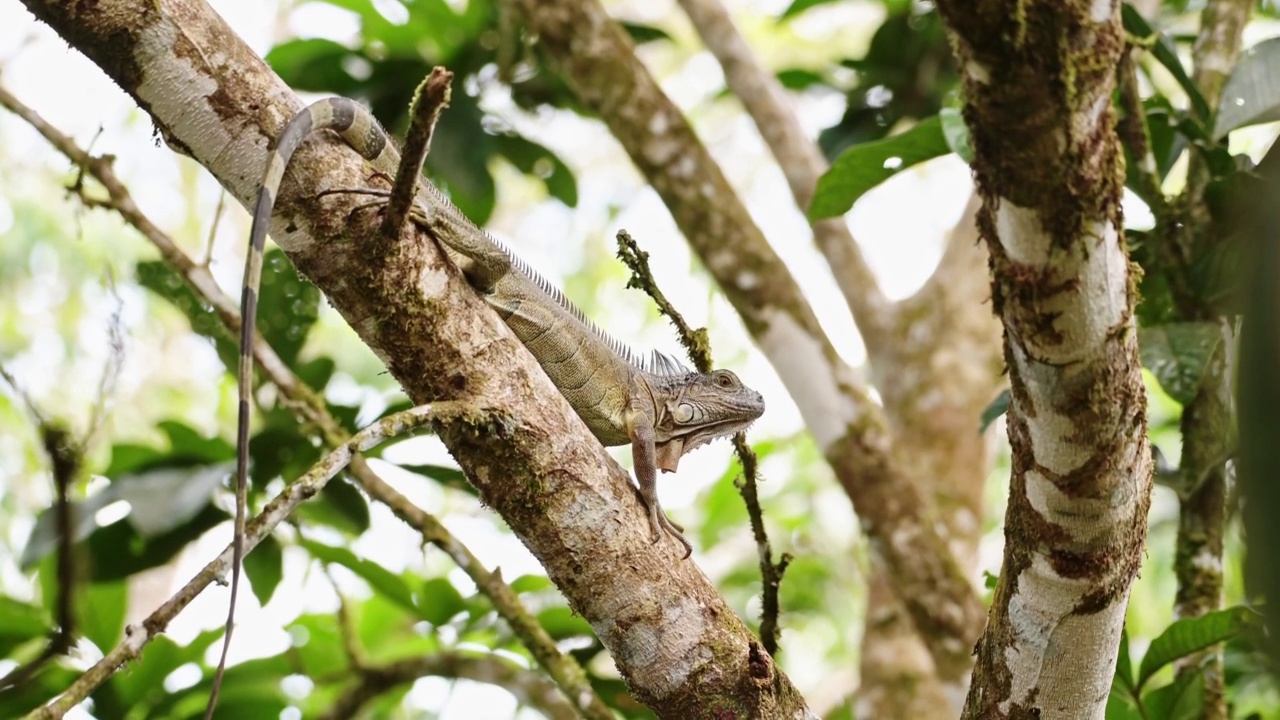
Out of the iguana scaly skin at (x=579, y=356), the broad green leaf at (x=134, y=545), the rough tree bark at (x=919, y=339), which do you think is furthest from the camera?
the rough tree bark at (x=919, y=339)

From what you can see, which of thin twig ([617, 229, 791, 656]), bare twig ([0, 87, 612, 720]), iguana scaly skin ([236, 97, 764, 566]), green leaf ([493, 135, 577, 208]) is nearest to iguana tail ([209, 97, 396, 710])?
iguana scaly skin ([236, 97, 764, 566])

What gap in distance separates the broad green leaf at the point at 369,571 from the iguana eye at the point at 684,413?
112 centimetres

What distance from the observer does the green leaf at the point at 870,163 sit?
3318 millimetres

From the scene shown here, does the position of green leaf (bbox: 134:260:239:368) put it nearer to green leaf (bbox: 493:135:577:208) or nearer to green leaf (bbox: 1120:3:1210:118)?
green leaf (bbox: 493:135:577:208)

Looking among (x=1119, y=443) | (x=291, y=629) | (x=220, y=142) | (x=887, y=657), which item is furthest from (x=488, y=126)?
(x=1119, y=443)

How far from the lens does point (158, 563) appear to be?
3695mm

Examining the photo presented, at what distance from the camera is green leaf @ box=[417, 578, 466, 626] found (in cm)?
392

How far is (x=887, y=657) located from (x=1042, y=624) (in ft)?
8.63

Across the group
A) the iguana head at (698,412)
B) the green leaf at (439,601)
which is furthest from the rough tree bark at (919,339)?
the green leaf at (439,601)

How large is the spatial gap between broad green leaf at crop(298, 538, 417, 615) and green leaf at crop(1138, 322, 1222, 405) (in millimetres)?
2427

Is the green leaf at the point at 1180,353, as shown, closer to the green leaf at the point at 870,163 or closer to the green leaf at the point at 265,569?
the green leaf at the point at 870,163

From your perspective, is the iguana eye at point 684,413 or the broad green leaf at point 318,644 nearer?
the iguana eye at point 684,413

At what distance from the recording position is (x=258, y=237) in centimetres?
196

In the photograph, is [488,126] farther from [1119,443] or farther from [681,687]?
[1119,443]
